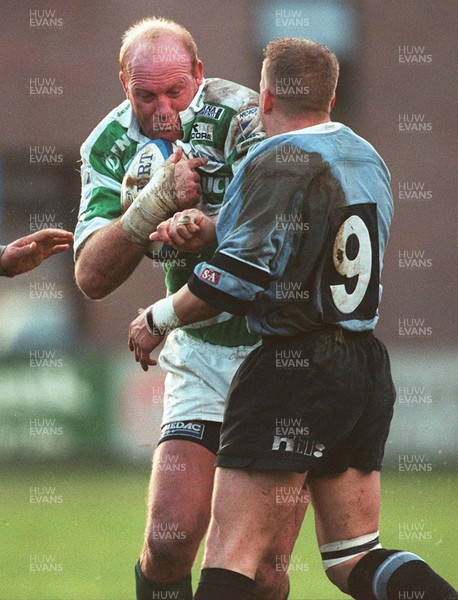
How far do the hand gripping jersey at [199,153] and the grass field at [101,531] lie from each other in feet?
6.50

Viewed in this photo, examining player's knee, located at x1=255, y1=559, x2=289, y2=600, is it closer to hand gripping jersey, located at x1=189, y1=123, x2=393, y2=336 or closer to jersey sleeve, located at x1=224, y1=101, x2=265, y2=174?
hand gripping jersey, located at x1=189, y1=123, x2=393, y2=336

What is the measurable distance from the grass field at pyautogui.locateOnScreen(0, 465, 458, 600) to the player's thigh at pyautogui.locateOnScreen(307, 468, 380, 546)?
213 centimetres

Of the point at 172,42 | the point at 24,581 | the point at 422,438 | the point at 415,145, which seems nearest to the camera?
the point at 172,42

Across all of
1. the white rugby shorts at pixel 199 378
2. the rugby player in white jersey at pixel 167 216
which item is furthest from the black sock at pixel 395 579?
the white rugby shorts at pixel 199 378

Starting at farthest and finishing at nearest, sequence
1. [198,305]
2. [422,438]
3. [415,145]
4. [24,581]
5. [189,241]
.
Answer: [415,145]
[422,438]
[24,581]
[189,241]
[198,305]

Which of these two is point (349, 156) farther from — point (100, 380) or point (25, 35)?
point (25, 35)

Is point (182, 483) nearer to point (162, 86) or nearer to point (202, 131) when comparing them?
point (202, 131)

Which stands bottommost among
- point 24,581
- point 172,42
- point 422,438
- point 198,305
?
point 422,438

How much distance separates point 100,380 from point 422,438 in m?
2.53

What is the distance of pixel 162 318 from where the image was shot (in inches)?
134

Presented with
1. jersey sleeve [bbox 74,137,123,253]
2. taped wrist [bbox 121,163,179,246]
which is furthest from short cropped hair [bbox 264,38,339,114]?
jersey sleeve [bbox 74,137,123,253]

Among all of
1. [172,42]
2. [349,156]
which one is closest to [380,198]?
[349,156]

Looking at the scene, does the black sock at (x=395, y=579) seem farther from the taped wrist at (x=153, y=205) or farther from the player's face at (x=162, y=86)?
the player's face at (x=162, y=86)

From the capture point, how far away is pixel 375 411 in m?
3.41
